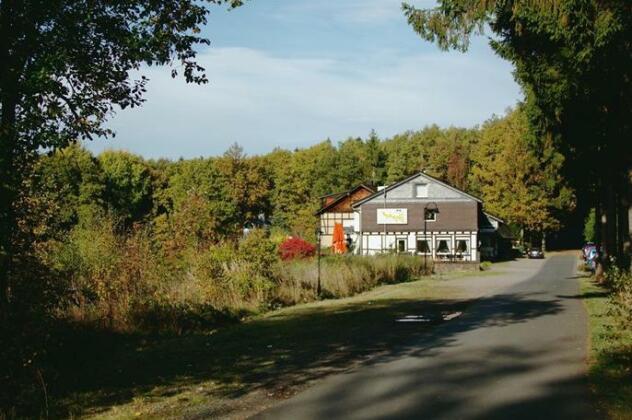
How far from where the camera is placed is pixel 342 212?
78.6 m

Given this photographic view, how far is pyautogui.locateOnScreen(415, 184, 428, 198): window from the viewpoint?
193ft

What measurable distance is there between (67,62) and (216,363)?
5.07m

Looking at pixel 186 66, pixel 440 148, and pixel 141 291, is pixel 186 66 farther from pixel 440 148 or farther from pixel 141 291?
pixel 440 148

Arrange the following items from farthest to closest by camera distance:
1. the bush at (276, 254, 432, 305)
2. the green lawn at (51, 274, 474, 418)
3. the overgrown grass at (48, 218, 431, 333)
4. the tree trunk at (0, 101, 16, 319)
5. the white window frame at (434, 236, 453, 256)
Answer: the white window frame at (434, 236, 453, 256), the bush at (276, 254, 432, 305), the overgrown grass at (48, 218, 431, 333), the green lawn at (51, 274, 474, 418), the tree trunk at (0, 101, 16, 319)

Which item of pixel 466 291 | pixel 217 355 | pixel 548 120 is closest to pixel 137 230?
pixel 217 355

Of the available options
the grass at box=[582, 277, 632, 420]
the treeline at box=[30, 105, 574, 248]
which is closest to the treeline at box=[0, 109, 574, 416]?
the grass at box=[582, 277, 632, 420]

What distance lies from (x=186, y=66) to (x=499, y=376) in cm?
672

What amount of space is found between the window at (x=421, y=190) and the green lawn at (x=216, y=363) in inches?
1643

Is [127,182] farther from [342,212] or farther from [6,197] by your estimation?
[6,197]

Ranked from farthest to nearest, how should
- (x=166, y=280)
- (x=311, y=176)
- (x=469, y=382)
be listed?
1. (x=311, y=176)
2. (x=166, y=280)
3. (x=469, y=382)

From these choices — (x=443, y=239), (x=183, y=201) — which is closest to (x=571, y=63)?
(x=183, y=201)

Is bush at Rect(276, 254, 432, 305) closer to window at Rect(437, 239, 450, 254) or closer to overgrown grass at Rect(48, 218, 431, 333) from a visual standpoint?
overgrown grass at Rect(48, 218, 431, 333)

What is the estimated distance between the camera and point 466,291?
26.8 m

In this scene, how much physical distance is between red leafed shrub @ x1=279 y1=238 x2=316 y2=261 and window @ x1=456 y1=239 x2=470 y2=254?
→ 16.7 meters
